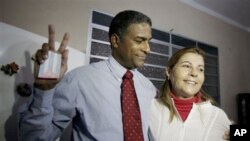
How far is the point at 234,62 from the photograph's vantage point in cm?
343

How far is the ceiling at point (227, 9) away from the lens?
283cm

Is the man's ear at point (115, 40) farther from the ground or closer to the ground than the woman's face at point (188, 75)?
farther from the ground

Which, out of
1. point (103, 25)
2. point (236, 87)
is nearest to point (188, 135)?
point (103, 25)

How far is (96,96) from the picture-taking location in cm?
102

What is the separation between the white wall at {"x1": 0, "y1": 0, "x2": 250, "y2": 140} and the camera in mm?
1551

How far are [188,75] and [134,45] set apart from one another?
40cm

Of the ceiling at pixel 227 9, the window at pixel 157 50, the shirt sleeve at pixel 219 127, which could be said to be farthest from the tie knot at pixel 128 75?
the ceiling at pixel 227 9

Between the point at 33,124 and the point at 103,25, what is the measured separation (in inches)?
50.3

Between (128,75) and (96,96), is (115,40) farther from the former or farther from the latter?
(96,96)

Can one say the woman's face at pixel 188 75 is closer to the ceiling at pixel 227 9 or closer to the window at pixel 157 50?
the window at pixel 157 50

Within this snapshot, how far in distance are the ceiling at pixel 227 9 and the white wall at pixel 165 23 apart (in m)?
0.08

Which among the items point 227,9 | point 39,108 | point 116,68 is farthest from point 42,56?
point 227,9

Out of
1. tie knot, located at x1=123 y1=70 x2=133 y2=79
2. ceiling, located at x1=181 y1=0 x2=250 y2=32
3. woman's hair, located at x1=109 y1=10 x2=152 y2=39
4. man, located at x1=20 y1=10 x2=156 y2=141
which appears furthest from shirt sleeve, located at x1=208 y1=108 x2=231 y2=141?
ceiling, located at x1=181 y1=0 x2=250 y2=32

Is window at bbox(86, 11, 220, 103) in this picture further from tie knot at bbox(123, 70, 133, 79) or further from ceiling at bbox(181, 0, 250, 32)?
tie knot at bbox(123, 70, 133, 79)
